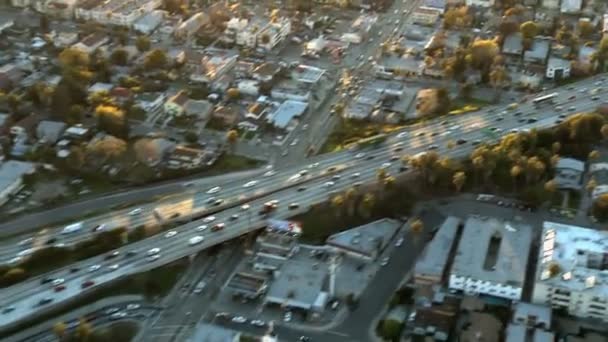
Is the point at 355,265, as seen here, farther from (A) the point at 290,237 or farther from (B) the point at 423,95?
(B) the point at 423,95

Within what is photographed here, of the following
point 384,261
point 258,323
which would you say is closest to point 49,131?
point 258,323

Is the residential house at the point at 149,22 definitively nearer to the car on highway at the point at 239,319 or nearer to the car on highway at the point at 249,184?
the car on highway at the point at 249,184

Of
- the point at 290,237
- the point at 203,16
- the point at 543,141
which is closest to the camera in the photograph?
the point at 290,237

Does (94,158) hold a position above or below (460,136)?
above

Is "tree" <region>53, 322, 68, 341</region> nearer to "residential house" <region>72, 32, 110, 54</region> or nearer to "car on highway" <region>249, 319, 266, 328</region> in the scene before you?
"car on highway" <region>249, 319, 266, 328</region>

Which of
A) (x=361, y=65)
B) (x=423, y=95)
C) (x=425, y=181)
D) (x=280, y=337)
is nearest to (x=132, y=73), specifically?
(x=361, y=65)

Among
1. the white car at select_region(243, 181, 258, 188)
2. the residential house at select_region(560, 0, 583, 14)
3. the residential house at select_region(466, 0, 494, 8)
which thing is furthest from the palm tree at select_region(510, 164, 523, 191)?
the residential house at select_region(560, 0, 583, 14)

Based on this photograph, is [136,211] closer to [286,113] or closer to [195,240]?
[195,240]
